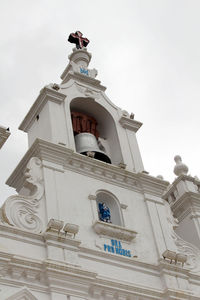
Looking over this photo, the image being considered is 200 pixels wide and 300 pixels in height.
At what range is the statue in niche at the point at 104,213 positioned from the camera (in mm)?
19197

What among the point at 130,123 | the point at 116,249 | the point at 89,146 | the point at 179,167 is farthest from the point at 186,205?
the point at 116,249

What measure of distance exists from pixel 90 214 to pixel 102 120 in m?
5.81

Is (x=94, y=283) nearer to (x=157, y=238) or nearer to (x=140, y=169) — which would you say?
(x=157, y=238)

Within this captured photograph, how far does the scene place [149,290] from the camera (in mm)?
17172

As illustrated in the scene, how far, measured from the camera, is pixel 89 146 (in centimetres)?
2134

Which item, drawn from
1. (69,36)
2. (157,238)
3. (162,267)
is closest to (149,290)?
(162,267)

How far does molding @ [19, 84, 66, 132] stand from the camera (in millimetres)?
21547

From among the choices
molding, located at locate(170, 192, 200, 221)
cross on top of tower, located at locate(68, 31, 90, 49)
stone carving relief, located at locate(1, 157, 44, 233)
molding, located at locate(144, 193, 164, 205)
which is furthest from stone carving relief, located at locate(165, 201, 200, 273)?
cross on top of tower, located at locate(68, 31, 90, 49)

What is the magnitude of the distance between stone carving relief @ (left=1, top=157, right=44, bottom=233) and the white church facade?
3 centimetres

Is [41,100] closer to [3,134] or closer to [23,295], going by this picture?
[3,134]

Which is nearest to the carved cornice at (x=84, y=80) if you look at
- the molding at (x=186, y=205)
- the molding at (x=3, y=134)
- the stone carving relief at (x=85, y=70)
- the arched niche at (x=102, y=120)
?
the stone carving relief at (x=85, y=70)

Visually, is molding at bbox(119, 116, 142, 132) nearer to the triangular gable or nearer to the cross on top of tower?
the cross on top of tower

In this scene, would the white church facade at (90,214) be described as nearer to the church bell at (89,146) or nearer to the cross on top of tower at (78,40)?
the church bell at (89,146)

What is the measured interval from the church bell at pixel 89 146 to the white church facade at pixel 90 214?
0.04 metres
